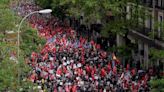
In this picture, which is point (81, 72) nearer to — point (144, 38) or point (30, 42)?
point (30, 42)

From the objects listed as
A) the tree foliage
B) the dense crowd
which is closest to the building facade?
the dense crowd

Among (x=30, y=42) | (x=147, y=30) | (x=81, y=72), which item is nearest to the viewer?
(x=81, y=72)

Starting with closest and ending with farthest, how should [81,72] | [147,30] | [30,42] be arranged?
[81,72] → [30,42] → [147,30]

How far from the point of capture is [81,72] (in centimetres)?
3428

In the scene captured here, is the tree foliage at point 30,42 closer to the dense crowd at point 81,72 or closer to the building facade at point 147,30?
→ the dense crowd at point 81,72

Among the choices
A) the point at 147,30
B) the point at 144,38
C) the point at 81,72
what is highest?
the point at 147,30

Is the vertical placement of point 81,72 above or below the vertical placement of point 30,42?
below

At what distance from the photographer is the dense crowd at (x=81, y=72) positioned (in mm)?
32062

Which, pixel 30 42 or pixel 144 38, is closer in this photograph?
pixel 30 42

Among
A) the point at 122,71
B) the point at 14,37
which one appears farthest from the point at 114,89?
the point at 14,37

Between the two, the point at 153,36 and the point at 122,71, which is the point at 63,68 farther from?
the point at 153,36

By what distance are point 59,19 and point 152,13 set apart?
108ft

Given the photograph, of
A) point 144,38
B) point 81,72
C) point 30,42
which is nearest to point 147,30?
point 144,38

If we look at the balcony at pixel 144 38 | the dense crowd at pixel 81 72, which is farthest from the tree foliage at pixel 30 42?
the balcony at pixel 144 38
